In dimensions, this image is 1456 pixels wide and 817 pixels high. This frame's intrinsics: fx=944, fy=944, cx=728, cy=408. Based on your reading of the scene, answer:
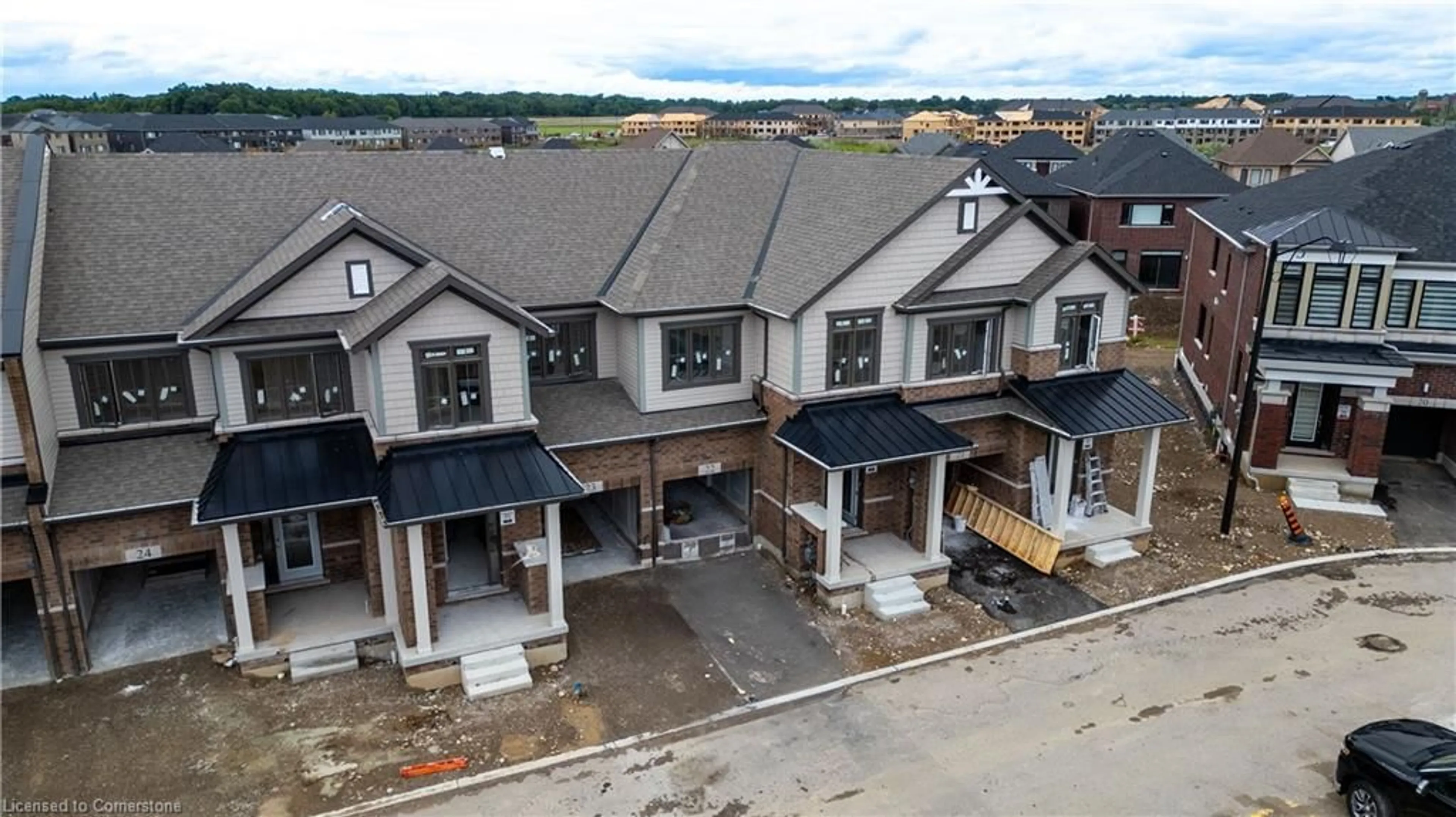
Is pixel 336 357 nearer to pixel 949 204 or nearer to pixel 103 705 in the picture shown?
pixel 103 705

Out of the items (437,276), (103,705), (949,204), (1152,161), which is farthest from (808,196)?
(1152,161)

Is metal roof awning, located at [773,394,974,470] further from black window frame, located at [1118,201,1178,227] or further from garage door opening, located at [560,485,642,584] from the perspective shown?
black window frame, located at [1118,201,1178,227]

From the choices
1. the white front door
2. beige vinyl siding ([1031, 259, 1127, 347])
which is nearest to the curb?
beige vinyl siding ([1031, 259, 1127, 347])

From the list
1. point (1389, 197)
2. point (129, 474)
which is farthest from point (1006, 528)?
point (129, 474)

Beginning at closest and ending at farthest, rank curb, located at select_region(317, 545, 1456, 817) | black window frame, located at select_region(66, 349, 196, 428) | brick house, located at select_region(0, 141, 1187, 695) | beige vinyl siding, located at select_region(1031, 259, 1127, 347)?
curb, located at select_region(317, 545, 1456, 817) → brick house, located at select_region(0, 141, 1187, 695) → black window frame, located at select_region(66, 349, 196, 428) → beige vinyl siding, located at select_region(1031, 259, 1127, 347)

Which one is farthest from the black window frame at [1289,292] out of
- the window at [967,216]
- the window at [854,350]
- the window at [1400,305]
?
the window at [854,350]

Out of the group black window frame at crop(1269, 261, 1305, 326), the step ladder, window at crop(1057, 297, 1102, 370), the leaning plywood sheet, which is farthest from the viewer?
black window frame at crop(1269, 261, 1305, 326)

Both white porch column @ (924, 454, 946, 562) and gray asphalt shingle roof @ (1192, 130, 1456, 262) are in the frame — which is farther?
gray asphalt shingle roof @ (1192, 130, 1456, 262)
